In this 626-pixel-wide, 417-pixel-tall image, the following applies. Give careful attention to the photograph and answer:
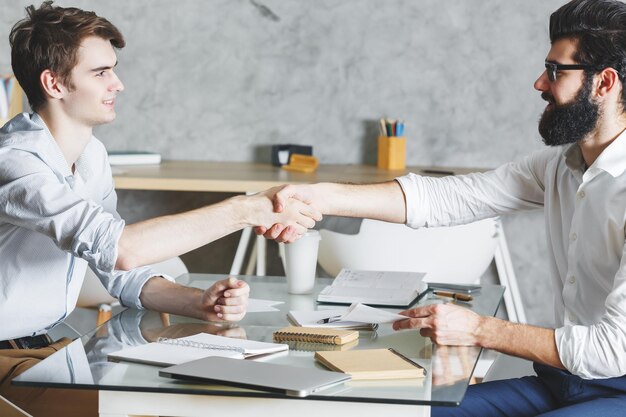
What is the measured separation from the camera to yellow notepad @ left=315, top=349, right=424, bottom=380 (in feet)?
4.36

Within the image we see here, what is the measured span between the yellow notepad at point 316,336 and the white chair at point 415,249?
1157 mm

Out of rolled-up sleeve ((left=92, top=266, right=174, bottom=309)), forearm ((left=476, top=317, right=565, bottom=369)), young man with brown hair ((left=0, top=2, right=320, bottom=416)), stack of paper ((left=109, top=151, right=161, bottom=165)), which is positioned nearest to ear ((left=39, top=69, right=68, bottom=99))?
young man with brown hair ((left=0, top=2, right=320, bottom=416))

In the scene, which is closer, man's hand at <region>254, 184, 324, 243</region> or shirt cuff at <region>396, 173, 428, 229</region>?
man's hand at <region>254, 184, 324, 243</region>

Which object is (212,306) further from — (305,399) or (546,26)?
(546,26)

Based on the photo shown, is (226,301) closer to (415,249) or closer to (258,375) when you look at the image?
(258,375)

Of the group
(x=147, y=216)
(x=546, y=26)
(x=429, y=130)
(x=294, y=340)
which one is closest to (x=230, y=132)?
(x=147, y=216)

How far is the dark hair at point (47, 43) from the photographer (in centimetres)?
195

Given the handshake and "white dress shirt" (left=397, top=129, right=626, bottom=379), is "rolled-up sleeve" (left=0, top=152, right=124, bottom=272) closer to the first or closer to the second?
the handshake

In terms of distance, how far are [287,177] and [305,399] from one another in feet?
6.43

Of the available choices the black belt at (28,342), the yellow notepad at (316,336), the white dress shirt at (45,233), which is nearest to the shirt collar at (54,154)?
the white dress shirt at (45,233)

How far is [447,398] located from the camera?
1253 mm

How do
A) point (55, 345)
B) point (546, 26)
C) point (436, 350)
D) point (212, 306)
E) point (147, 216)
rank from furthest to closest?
point (147, 216)
point (546, 26)
point (55, 345)
point (212, 306)
point (436, 350)

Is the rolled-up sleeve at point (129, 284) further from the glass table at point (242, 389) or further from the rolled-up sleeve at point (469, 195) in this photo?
the rolled-up sleeve at point (469, 195)

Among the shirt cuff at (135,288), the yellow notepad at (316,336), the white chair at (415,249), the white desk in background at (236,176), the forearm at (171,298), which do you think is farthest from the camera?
the white desk in background at (236,176)
